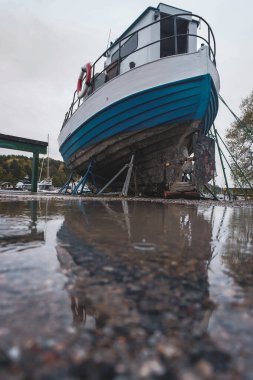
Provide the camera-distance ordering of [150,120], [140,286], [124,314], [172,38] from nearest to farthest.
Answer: [124,314]
[140,286]
[150,120]
[172,38]

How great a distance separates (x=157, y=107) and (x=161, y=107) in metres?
0.12

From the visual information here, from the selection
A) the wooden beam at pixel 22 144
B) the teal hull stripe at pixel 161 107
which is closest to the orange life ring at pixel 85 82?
the teal hull stripe at pixel 161 107

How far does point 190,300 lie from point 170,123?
22.9 ft

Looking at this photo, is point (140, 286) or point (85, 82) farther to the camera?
point (85, 82)

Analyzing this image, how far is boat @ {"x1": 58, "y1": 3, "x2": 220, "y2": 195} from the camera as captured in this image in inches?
266

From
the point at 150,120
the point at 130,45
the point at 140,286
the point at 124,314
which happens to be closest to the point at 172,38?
the point at 130,45

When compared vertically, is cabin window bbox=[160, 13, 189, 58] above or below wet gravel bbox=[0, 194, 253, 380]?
above

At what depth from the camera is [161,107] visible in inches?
276

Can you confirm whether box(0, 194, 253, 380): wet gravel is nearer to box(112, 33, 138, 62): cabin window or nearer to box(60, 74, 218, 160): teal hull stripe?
box(60, 74, 218, 160): teal hull stripe

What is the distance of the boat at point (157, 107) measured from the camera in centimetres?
675

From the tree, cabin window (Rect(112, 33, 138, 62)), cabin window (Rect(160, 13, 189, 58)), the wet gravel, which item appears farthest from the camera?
the tree

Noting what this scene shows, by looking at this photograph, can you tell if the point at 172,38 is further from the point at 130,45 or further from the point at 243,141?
the point at 243,141

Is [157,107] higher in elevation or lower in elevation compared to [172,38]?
lower

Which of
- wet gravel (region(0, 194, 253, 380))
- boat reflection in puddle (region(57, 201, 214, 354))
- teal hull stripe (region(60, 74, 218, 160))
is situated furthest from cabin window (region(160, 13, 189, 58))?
wet gravel (region(0, 194, 253, 380))
